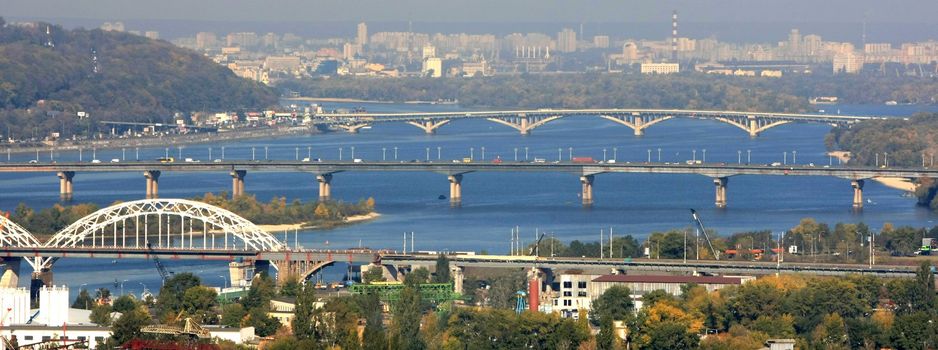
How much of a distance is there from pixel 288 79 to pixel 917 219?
351ft

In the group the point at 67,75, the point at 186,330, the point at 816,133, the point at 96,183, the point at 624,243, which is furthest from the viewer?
the point at 67,75

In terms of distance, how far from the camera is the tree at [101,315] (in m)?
32.0

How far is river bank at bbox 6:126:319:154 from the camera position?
3604 inches

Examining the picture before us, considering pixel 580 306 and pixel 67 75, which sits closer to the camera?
pixel 580 306

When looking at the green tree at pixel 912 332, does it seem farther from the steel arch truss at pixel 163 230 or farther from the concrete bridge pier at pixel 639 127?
the concrete bridge pier at pixel 639 127

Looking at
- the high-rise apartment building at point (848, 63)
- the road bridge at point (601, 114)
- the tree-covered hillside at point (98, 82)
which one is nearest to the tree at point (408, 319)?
the tree-covered hillside at point (98, 82)

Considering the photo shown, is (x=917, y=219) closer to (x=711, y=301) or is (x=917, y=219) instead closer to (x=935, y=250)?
(x=935, y=250)

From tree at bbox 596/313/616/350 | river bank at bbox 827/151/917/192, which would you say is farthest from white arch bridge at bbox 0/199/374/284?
river bank at bbox 827/151/917/192

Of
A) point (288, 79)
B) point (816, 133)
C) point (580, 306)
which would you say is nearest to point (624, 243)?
point (580, 306)

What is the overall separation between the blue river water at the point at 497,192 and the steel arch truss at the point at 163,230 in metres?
0.64

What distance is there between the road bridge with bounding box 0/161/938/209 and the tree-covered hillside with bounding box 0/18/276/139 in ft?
93.5

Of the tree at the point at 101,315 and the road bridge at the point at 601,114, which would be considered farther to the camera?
the road bridge at the point at 601,114

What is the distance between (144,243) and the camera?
47.2m

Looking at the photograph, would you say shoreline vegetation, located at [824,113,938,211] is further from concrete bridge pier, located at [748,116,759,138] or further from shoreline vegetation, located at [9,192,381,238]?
shoreline vegetation, located at [9,192,381,238]
